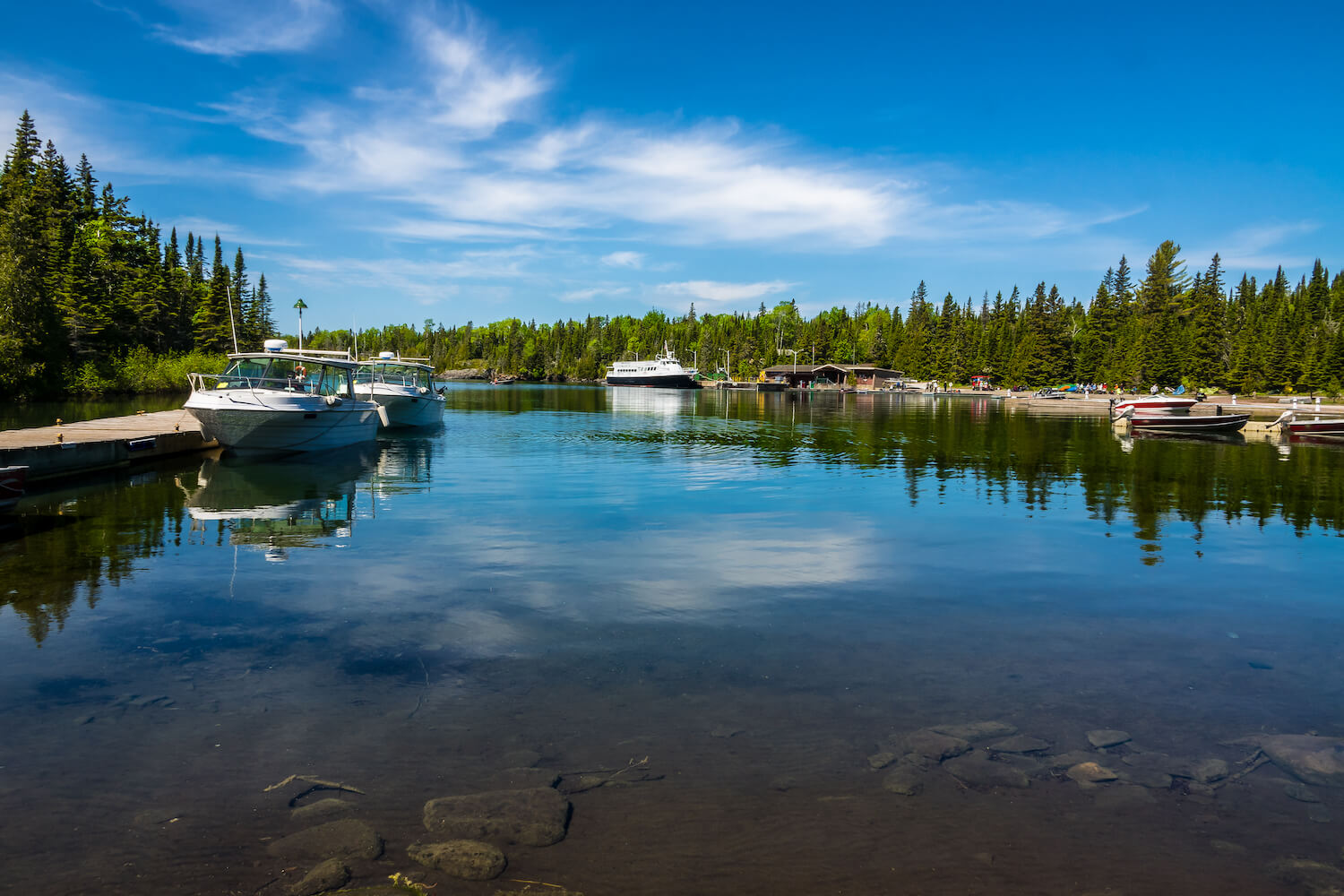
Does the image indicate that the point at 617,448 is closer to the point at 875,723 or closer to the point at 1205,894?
the point at 875,723

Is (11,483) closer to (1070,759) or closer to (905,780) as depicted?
(905,780)

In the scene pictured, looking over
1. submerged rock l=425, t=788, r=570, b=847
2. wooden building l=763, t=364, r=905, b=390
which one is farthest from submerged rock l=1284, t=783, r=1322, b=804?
wooden building l=763, t=364, r=905, b=390

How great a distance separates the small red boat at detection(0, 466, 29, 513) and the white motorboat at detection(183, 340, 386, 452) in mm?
9202

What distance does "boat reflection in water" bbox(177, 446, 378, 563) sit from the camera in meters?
15.9

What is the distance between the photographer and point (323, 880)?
477cm

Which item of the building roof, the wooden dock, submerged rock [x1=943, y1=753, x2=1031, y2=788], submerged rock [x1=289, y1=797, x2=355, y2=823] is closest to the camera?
submerged rock [x1=289, y1=797, x2=355, y2=823]

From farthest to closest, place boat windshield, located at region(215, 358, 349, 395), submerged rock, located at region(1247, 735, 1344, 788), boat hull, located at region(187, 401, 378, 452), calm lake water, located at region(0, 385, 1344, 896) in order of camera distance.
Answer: boat windshield, located at region(215, 358, 349, 395) → boat hull, located at region(187, 401, 378, 452) → submerged rock, located at region(1247, 735, 1344, 788) → calm lake water, located at region(0, 385, 1344, 896)

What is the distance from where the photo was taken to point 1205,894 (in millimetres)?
4793

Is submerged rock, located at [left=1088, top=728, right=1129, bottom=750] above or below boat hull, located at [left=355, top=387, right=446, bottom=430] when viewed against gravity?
below

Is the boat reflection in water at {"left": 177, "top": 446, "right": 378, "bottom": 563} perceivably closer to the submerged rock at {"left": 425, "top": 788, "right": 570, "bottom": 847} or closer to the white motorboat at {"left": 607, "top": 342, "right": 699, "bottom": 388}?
the submerged rock at {"left": 425, "top": 788, "right": 570, "bottom": 847}

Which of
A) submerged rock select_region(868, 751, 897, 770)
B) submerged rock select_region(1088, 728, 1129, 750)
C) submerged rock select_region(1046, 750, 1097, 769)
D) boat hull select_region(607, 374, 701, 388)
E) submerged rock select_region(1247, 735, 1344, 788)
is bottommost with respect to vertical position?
submerged rock select_region(868, 751, 897, 770)

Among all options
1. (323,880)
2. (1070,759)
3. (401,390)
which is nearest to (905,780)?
(1070,759)

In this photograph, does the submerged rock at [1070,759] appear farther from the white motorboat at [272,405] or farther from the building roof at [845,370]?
the building roof at [845,370]

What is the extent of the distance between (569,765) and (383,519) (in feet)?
43.1
